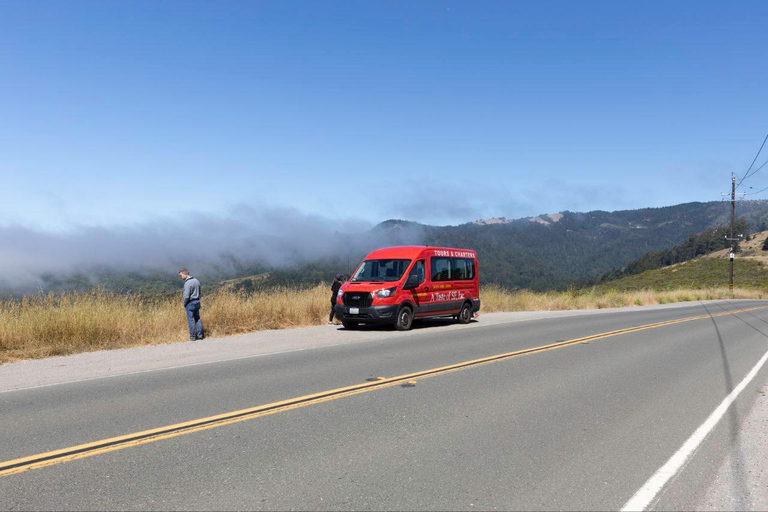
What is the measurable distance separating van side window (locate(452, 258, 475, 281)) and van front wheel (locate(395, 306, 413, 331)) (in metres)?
2.72

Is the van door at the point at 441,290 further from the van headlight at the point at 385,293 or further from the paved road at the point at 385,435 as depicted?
the paved road at the point at 385,435

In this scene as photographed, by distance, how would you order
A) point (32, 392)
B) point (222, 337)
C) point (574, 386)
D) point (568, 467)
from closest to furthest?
1. point (568, 467)
2. point (32, 392)
3. point (574, 386)
4. point (222, 337)

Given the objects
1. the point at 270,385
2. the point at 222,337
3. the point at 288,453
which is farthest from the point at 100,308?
the point at 288,453

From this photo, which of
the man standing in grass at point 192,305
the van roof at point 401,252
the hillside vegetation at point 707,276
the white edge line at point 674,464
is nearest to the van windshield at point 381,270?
the van roof at point 401,252

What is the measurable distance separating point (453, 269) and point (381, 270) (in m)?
2.86

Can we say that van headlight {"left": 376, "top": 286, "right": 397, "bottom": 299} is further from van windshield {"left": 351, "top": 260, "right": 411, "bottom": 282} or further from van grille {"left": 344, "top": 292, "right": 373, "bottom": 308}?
van windshield {"left": 351, "top": 260, "right": 411, "bottom": 282}

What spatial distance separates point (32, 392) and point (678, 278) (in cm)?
8896

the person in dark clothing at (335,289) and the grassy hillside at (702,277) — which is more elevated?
the person in dark clothing at (335,289)

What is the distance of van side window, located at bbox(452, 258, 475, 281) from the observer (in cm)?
1853

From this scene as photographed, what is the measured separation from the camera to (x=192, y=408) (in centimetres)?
669

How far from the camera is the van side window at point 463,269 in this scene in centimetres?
1853

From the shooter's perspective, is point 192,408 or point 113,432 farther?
point 192,408

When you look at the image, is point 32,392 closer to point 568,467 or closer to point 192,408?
point 192,408

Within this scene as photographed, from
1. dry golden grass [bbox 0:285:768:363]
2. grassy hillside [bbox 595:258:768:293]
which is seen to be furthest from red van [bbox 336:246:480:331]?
grassy hillside [bbox 595:258:768:293]
